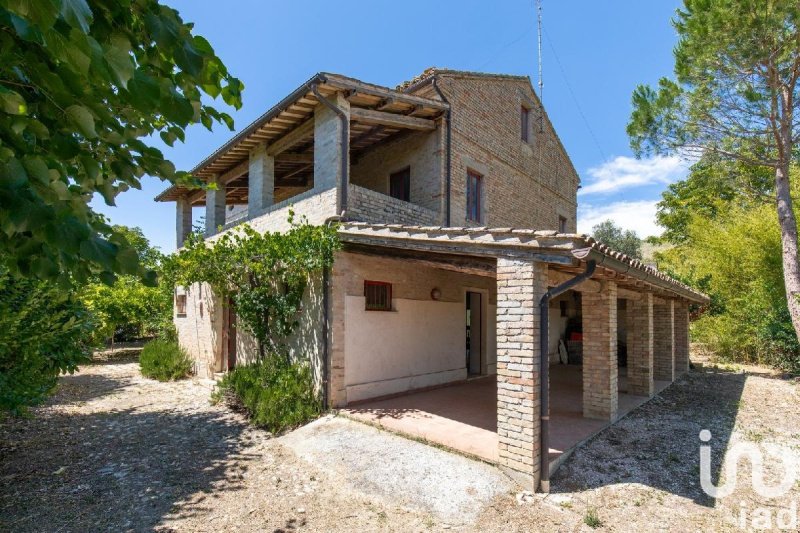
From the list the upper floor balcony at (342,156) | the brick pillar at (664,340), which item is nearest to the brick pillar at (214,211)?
the upper floor balcony at (342,156)

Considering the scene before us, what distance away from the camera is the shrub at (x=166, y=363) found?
11.9 m

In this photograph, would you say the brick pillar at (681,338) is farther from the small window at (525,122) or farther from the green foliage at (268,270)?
the green foliage at (268,270)

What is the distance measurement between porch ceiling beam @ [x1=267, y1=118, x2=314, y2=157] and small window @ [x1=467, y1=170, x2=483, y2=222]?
4.35 meters

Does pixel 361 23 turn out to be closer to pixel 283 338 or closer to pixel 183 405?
pixel 283 338

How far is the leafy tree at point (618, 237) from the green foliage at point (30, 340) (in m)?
37.7

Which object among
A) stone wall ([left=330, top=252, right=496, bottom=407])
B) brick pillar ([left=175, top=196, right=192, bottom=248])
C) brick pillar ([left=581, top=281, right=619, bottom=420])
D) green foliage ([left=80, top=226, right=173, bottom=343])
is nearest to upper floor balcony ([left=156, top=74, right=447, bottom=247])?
stone wall ([left=330, top=252, right=496, bottom=407])

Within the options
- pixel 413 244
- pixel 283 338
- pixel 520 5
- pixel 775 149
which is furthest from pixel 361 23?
pixel 775 149

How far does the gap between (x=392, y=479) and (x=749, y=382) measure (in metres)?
12.2

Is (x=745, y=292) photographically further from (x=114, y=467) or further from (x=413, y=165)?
(x=114, y=467)

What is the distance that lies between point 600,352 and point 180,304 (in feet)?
41.6

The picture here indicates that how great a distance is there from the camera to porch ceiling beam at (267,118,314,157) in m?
8.94

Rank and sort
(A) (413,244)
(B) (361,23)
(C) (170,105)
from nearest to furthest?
(C) (170,105) → (A) (413,244) → (B) (361,23)

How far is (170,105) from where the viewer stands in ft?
4.94

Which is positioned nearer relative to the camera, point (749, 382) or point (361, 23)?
point (361, 23)
